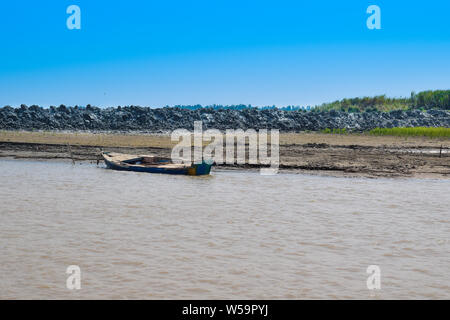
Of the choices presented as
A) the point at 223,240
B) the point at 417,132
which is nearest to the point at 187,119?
the point at 417,132

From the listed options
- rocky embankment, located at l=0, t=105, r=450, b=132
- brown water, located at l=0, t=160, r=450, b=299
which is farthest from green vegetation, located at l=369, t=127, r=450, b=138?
brown water, located at l=0, t=160, r=450, b=299

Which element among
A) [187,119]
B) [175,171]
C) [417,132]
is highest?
[187,119]

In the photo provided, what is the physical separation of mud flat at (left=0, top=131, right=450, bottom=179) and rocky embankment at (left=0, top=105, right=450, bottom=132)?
12.8m

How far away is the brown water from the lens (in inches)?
308

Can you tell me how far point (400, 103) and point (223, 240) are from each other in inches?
2912

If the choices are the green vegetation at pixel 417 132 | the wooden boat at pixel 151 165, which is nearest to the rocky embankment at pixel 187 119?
the green vegetation at pixel 417 132

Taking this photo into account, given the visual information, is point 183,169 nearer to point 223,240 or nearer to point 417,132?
point 223,240

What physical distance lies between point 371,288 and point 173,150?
23832 mm

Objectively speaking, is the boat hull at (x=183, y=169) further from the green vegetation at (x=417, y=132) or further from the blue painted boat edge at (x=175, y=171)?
the green vegetation at (x=417, y=132)

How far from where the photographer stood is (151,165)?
22.5 metres

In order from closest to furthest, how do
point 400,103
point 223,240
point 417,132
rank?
1. point 223,240
2. point 417,132
3. point 400,103

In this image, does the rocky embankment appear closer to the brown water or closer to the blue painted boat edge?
the blue painted boat edge

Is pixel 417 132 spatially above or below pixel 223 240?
above

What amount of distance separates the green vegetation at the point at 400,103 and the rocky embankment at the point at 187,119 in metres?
14.3
